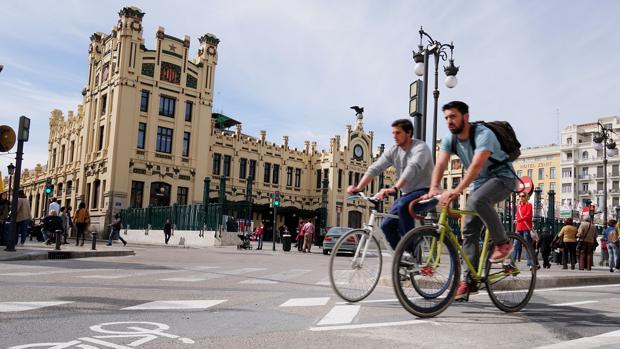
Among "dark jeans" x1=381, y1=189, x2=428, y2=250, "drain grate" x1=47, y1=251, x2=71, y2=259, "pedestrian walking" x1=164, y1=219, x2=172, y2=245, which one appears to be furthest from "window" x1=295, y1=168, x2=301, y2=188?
"dark jeans" x1=381, y1=189, x2=428, y2=250

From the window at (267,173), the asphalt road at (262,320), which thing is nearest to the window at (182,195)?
the window at (267,173)

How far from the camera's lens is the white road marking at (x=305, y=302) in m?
5.34

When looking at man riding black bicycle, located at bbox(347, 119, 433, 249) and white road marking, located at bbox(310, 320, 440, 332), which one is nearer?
white road marking, located at bbox(310, 320, 440, 332)

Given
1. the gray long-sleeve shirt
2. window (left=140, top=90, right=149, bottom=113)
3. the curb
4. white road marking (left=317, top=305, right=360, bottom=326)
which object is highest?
window (left=140, top=90, right=149, bottom=113)

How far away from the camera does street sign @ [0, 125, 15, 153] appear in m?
11.5

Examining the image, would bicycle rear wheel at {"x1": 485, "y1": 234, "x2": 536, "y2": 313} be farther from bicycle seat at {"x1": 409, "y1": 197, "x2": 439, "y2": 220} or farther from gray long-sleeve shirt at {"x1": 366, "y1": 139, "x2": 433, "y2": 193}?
gray long-sleeve shirt at {"x1": 366, "y1": 139, "x2": 433, "y2": 193}

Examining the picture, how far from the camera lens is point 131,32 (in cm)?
4097

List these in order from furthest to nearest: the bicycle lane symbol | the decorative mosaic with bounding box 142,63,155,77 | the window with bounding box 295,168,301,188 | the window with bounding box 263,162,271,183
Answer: the window with bounding box 295,168,301,188, the window with bounding box 263,162,271,183, the decorative mosaic with bounding box 142,63,155,77, the bicycle lane symbol

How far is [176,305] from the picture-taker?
510cm

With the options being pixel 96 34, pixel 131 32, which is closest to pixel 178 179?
pixel 131 32

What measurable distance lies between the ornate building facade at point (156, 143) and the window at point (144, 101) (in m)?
0.07

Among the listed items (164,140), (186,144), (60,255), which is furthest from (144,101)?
(60,255)

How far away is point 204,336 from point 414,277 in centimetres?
192

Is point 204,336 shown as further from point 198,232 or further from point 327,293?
point 198,232
